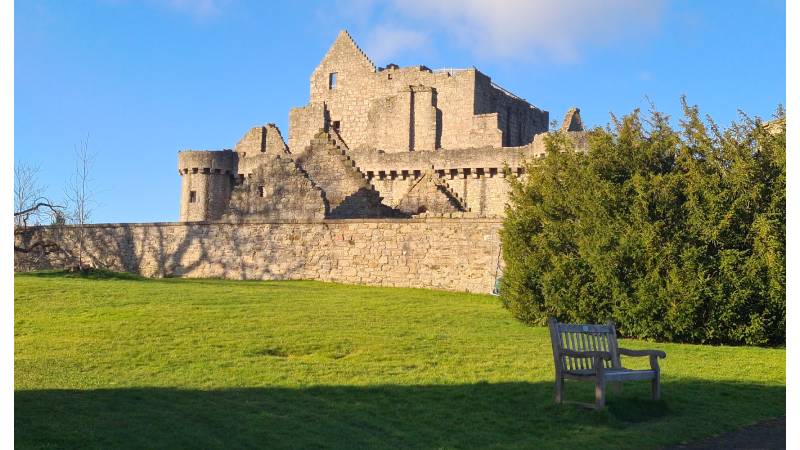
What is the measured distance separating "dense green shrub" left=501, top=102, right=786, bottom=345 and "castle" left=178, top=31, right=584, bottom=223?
621cm

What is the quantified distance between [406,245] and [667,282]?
33.2 ft

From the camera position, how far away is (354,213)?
102 ft

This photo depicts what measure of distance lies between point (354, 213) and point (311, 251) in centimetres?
261

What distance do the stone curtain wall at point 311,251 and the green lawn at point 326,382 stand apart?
18.1 feet

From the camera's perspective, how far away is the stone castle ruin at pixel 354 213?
88.7 feet

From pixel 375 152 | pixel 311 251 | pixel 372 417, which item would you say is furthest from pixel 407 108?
pixel 372 417

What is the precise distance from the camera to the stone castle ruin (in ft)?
88.7

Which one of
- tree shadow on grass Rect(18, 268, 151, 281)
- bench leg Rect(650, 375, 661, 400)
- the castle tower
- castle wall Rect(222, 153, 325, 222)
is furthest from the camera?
the castle tower

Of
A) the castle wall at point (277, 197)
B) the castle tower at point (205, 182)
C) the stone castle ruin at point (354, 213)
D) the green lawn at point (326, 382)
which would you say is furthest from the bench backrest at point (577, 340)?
the castle tower at point (205, 182)

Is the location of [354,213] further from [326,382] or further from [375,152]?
[326,382]

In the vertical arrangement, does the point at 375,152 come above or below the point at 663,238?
above

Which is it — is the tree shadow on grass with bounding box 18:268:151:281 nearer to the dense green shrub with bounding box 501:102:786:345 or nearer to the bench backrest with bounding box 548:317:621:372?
the dense green shrub with bounding box 501:102:786:345

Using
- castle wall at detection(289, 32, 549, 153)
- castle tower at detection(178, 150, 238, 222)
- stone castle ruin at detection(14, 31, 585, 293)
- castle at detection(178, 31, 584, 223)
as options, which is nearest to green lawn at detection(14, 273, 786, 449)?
stone castle ruin at detection(14, 31, 585, 293)

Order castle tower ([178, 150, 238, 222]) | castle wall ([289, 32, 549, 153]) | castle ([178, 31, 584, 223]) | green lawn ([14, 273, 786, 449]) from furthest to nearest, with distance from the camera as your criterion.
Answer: castle wall ([289, 32, 549, 153]) → castle tower ([178, 150, 238, 222]) → castle ([178, 31, 584, 223]) → green lawn ([14, 273, 786, 449])
